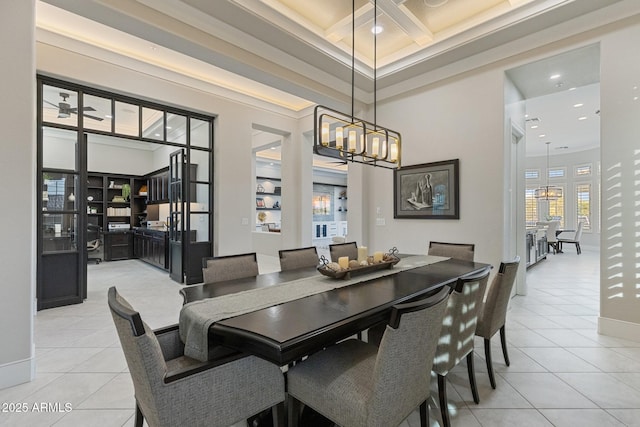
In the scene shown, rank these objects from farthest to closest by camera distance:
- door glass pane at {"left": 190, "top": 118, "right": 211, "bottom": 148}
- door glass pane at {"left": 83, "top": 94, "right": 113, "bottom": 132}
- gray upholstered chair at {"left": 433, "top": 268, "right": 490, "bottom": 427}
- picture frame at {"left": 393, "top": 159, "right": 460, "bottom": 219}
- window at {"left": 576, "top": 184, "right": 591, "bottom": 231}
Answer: window at {"left": 576, "top": 184, "right": 591, "bottom": 231} < door glass pane at {"left": 190, "top": 118, "right": 211, "bottom": 148} < door glass pane at {"left": 83, "top": 94, "right": 113, "bottom": 132} < picture frame at {"left": 393, "top": 159, "right": 460, "bottom": 219} < gray upholstered chair at {"left": 433, "top": 268, "right": 490, "bottom": 427}

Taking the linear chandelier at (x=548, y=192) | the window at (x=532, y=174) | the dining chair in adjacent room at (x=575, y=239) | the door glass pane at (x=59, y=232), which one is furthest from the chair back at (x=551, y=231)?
the door glass pane at (x=59, y=232)

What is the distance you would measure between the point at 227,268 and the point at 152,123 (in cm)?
390

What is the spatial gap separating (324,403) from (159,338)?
3.14 ft

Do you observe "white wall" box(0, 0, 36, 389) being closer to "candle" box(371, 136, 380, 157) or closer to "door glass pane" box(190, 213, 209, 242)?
"candle" box(371, 136, 380, 157)

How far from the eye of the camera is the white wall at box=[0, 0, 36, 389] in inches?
84.6

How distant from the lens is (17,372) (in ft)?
7.21

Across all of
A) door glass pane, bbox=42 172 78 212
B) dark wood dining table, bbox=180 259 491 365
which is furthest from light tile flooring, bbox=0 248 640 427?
door glass pane, bbox=42 172 78 212

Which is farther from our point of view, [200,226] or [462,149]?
[200,226]

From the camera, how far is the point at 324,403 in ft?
4.44

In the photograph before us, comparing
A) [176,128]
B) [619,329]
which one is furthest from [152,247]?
[619,329]

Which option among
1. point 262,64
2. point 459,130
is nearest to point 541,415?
point 459,130

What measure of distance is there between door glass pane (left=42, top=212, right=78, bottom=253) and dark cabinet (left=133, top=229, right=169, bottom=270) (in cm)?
195

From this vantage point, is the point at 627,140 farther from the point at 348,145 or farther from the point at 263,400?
the point at 263,400

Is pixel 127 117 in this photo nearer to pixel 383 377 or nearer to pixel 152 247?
pixel 152 247
